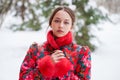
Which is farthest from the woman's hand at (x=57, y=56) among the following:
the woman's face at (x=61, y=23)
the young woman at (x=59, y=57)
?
the woman's face at (x=61, y=23)

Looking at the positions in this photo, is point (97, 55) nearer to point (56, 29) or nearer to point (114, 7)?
point (56, 29)

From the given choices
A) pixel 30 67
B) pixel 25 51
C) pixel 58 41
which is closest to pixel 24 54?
pixel 25 51

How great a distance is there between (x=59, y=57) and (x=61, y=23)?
0.92ft

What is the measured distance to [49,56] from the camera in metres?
2.53

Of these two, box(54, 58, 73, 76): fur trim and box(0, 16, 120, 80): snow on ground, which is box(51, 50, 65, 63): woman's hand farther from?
box(0, 16, 120, 80): snow on ground

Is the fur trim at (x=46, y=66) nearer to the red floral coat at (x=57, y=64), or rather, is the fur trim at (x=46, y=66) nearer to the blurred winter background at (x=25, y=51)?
the red floral coat at (x=57, y=64)

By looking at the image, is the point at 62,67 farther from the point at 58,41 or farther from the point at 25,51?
the point at 25,51

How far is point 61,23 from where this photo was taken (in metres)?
2.60

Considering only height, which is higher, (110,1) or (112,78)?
(110,1)

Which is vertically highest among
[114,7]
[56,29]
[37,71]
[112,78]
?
[114,7]

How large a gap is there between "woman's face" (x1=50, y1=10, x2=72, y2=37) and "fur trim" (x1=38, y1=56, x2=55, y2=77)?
0.75ft

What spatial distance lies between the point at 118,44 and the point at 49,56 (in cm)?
946

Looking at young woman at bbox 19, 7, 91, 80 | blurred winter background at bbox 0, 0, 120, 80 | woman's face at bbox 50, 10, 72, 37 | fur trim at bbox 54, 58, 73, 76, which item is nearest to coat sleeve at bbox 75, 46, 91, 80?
young woman at bbox 19, 7, 91, 80

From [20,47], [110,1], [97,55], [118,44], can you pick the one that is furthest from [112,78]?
[110,1]
